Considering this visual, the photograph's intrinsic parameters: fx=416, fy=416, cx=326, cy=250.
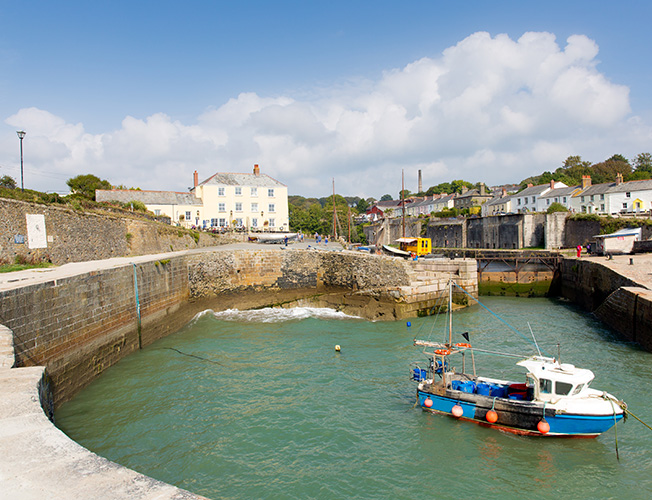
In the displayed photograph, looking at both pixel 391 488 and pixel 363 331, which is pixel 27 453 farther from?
pixel 363 331

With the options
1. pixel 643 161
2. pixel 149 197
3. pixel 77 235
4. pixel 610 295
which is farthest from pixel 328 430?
pixel 643 161

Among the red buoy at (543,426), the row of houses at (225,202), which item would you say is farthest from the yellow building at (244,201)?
the red buoy at (543,426)

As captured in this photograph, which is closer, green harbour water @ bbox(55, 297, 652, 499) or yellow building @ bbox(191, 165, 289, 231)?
green harbour water @ bbox(55, 297, 652, 499)

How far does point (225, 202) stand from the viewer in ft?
150

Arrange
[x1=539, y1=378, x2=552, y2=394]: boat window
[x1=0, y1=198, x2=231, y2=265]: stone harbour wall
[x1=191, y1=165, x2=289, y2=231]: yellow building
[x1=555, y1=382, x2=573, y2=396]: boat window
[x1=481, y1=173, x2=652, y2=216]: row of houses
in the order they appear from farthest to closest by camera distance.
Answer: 1. [x1=481, y1=173, x2=652, y2=216]: row of houses
2. [x1=191, y1=165, x2=289, y2=231]: yellow building
3. [x1=0, y1=198, x2=231, y2=265]: stone harbour wall
4. [x1=539, y1=378, x2=552, y2=394]: boat window
5. [x1=555, y1=382, x2=573, y2=396]: boat window

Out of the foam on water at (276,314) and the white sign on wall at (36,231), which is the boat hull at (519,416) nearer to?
the foam on water at (276,314)

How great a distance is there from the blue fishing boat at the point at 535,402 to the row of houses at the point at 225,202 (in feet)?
112

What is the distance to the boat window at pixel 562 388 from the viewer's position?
33.8 ft

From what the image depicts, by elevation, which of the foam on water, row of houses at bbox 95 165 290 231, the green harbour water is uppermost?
row of houses at bbox 95 165 290 231

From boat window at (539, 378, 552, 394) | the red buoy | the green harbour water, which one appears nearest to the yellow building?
the green harbour water

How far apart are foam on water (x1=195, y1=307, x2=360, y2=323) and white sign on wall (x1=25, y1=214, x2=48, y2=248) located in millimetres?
8177

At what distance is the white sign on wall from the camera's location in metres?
16.4

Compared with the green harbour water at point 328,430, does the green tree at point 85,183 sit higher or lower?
higher

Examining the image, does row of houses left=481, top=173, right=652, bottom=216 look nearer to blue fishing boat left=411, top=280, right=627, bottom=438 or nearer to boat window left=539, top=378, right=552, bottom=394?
blue fishing boat left=411, top=280, right=627, bottom=438
